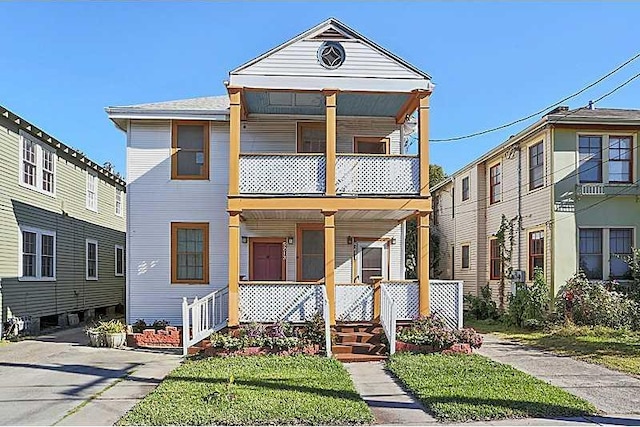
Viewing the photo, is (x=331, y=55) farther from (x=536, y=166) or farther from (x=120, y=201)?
(x=120, y=201)

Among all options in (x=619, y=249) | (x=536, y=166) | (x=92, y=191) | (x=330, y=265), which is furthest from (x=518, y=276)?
(x=92, y=191)

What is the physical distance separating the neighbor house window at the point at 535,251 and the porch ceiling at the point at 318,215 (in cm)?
502

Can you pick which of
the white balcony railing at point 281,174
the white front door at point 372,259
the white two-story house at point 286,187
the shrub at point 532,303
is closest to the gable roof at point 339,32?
the white two-story house at point 286,187

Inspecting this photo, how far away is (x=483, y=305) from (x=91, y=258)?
14365mm

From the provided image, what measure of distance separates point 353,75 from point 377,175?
7.64 ft

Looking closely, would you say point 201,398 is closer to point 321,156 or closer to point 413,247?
point 321,156

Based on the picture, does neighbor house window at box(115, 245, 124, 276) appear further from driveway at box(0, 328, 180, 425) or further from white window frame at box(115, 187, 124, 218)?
driveway at box(0, 328, 180, 425)

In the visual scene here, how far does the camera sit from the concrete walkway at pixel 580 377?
8.59 m

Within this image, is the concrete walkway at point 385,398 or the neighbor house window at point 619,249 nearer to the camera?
the concrete walkway at point 385,398

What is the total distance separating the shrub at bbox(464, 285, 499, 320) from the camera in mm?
21234

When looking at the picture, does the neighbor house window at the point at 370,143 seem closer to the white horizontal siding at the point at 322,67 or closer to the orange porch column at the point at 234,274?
the white horizontal siding at the point at 322,67

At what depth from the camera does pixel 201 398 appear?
8.52 metres

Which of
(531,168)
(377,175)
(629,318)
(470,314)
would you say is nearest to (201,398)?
(377,175)

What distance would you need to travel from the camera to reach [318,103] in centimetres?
1538
